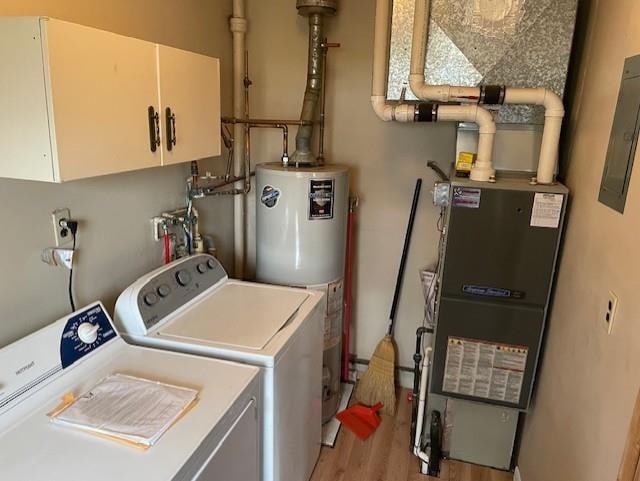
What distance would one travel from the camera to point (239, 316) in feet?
6.10

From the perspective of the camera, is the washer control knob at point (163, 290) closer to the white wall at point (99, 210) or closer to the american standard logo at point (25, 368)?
the white wall at point (99, 210)

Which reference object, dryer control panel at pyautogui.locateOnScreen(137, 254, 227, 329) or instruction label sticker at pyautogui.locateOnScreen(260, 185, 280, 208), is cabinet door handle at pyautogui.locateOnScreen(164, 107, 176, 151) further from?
instruction label sticker at pyautogui.locateOnScreen(260, 185, 280, 208)

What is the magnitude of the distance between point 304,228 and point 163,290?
75cm

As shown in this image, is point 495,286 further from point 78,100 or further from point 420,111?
point 78,100

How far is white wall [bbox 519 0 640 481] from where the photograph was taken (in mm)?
1250

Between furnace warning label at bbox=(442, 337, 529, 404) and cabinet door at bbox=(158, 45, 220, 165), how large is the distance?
1.32m

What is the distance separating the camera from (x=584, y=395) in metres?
1.50

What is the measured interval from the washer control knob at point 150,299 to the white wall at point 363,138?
50.9 inches

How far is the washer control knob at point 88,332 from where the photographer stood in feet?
4.90

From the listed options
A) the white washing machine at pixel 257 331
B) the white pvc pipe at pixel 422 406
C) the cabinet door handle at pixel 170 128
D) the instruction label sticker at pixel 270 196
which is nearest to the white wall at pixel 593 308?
the white pvc pipe at pixel 422 406

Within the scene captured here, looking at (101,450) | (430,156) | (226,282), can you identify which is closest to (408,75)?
(430,156)

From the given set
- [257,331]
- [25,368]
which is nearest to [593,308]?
[257,331]

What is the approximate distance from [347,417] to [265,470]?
1051 millimetres

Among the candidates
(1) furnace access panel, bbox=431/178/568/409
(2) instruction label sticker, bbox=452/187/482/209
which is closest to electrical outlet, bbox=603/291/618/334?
(1) furnace access panel, bbox=431/178/568/409
